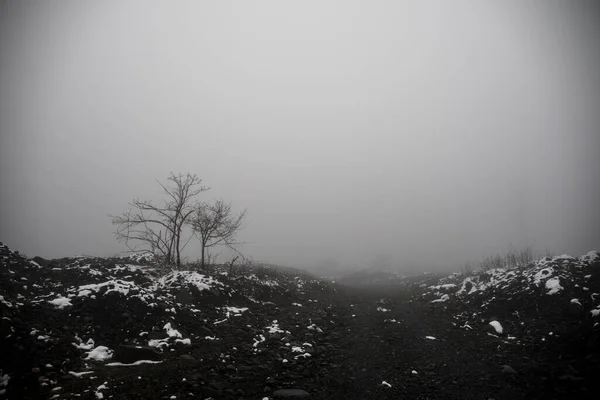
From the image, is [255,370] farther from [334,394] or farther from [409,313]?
[409,313]

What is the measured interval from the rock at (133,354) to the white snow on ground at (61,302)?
3.90 meters

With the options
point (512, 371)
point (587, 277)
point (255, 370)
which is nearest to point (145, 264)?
point (255, 370)

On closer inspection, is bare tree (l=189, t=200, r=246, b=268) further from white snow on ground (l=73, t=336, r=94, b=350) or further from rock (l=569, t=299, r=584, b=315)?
rock (l=569, t=299, r=584, b=315)

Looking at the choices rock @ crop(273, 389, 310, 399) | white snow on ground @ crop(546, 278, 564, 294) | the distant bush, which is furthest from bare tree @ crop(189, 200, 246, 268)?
the distant bush

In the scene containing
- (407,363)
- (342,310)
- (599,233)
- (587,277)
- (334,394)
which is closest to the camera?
(334,394)

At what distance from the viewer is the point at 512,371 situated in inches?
307

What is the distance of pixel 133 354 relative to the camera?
8.55 metres

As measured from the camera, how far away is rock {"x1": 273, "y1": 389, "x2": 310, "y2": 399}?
6.66 metres

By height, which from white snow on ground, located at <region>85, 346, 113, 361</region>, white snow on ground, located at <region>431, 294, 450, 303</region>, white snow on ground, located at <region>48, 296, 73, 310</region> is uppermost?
white snow on ground, located at <region>48, 296, 73, 310</region>

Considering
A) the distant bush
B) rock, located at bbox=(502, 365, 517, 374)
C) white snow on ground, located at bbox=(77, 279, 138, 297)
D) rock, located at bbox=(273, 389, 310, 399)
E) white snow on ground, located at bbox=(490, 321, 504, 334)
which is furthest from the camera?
the distant bush

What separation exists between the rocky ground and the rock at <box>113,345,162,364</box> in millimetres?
34

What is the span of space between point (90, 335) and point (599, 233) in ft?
454

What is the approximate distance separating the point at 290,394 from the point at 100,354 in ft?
22.5

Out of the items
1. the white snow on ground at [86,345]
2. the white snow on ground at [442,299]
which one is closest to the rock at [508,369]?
the white snow on ground at [442,299]
